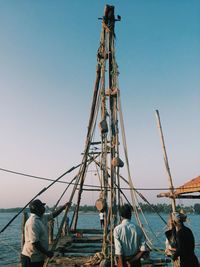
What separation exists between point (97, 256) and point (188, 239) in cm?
432

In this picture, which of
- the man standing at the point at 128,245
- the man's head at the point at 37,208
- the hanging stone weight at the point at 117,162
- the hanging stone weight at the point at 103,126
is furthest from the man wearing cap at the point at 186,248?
the hanging stone weight at the point at 103,126

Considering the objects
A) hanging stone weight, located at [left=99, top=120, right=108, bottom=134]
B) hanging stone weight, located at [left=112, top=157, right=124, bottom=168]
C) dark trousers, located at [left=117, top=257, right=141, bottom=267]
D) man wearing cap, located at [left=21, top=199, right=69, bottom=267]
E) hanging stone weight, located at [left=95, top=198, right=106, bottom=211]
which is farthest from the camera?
hanging stone weight, located at [left=99, top=120, right=108, bottom=134]

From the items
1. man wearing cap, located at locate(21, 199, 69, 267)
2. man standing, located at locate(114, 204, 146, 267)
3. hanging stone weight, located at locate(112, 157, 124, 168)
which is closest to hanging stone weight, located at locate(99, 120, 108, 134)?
hanging stone weight, located at locate(112, 157, 124, 168)

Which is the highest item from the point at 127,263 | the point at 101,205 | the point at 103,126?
the point at 103,126

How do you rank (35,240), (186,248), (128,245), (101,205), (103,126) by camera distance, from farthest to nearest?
(103,126) → (101,205) → (186,248) → (35,240) → (128,245)

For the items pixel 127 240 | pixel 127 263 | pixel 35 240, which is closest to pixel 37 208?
pixel 35 240

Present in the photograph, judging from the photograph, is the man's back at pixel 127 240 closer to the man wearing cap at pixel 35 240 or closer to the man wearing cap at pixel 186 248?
the man wearing cap at pixel 186 248

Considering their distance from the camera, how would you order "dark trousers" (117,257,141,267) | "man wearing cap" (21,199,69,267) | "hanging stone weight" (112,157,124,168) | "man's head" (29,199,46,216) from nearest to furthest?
"dark trousers" (117,257,141,267) < "man wearing cap" (21,199,69,267) < "man's head" (29,199,46,216) < "hanging stone weight" (112,157,124,168)

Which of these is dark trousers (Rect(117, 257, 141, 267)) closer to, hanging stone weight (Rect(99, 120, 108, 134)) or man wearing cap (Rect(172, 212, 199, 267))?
man wearing cap (Rect(172, 212, 199, 267))

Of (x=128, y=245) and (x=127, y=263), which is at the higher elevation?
(x=128, y=245)

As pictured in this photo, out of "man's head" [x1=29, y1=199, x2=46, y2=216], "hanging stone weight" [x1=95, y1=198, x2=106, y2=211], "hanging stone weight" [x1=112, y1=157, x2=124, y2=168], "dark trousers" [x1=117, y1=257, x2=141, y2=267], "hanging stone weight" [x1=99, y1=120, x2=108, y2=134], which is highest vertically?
"hanging stone weight" [x1=99, y1=120, x2=108, y2=134]

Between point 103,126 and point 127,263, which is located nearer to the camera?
point 127,263

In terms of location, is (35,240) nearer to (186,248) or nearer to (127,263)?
(127,263)

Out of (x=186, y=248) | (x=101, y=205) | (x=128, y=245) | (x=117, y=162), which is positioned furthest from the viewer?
(x=101, y=205)
